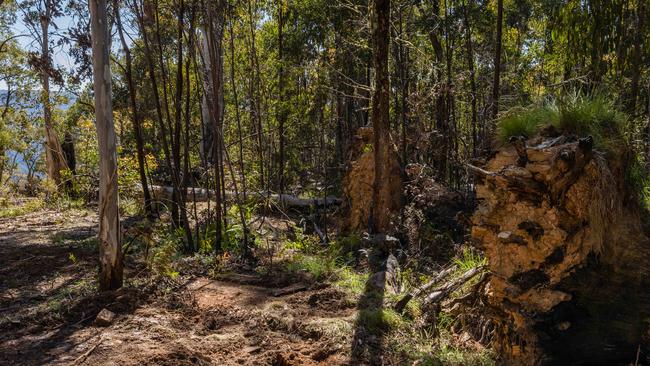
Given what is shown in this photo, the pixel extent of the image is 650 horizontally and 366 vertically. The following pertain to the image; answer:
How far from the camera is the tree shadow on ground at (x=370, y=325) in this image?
13.3 ft

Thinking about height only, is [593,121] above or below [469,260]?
above

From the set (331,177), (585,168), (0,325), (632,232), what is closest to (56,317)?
(0,325)

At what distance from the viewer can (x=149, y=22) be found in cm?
757

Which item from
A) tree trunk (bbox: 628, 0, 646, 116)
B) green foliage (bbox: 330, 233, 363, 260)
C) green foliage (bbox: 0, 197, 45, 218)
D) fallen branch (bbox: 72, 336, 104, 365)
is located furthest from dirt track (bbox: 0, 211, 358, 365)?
tree trunk (bbox: 628, 0, 646, 116)

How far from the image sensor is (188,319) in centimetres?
475

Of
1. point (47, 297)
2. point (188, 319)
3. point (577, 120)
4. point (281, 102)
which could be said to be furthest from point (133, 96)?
point (577, 120)

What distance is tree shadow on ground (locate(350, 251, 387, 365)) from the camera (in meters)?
4.05

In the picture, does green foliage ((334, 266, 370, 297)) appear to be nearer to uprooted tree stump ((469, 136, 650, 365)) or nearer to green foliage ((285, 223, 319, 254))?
green foliage ((285, 223, 319, 254))

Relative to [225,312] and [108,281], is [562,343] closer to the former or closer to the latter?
[225,312]

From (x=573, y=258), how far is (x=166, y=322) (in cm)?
339

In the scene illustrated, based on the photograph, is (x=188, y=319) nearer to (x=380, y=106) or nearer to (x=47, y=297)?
(x=47, y=297)

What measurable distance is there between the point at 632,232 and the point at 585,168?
28.2 inches

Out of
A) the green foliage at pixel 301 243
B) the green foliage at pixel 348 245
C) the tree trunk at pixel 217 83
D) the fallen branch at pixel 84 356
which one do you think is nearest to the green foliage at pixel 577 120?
the fallen branch at pixel 84 356

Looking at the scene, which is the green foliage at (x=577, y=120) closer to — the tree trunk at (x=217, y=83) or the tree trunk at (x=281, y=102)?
the tree trunk at (x=217, y=83)
